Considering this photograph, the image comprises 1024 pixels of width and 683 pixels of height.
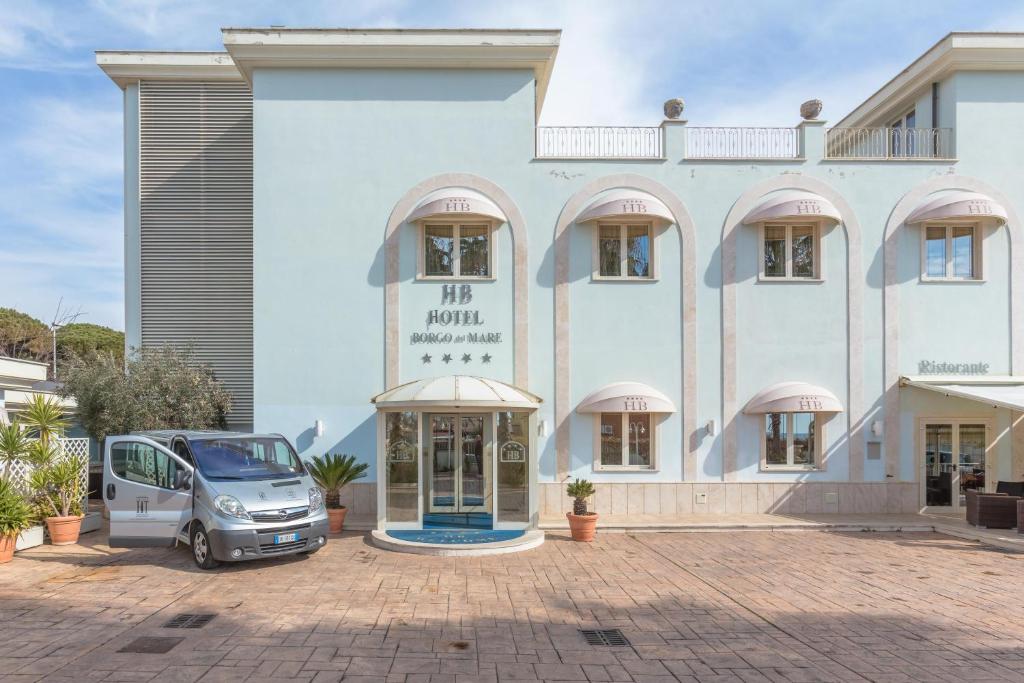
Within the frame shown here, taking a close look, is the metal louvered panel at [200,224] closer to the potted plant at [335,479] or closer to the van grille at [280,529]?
the potted plant at [335,479]

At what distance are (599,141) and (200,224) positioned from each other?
10784 millimetres

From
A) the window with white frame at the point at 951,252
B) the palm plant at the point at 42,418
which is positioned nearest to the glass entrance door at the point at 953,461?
the window with white frame at the point at 951,252

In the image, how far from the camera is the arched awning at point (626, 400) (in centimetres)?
1377

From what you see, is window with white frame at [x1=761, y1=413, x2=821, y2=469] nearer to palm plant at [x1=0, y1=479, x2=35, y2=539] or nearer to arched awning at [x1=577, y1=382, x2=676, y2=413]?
arched awning at [x1=577, y1=382, x2=676, y2=413]

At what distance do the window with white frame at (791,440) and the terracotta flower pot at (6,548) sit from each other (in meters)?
14.9

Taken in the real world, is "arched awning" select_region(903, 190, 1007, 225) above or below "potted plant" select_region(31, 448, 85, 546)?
above

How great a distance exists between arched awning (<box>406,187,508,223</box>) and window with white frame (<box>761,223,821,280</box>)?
627cm

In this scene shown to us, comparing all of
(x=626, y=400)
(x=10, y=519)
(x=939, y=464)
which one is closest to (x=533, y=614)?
(x=626, y=400)

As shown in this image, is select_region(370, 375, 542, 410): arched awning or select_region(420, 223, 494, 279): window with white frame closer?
select_region(370, 375, 542, 410): arched awning

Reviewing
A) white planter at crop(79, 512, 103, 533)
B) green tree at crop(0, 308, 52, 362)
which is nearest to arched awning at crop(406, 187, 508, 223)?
white planter at crop(79, 512, 103, 533)

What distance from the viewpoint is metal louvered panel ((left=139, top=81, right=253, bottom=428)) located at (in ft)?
54.4

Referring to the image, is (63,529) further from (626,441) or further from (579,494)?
(626,441)

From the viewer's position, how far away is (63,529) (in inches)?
462

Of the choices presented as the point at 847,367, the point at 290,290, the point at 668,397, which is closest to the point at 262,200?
the point at 290,290
